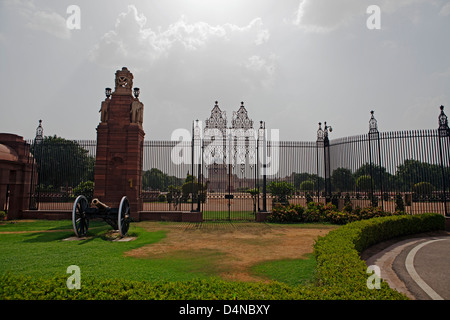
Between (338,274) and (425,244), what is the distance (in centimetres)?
683

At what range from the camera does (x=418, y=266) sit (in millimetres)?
5957

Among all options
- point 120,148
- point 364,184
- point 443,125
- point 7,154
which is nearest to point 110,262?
point 120,148

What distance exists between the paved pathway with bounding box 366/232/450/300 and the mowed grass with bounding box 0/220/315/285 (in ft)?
5.68

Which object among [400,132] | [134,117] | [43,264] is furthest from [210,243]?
[400,132]

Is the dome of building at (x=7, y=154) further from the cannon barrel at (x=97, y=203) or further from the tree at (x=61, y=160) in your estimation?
the cannon barrel at (x=97, y=203)

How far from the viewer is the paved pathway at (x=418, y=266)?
4594mm

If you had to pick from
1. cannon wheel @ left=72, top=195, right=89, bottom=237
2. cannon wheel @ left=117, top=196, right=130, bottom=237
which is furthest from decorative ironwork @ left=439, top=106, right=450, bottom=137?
cannon wheel @ left=72, top=195, right=89, bottom=237

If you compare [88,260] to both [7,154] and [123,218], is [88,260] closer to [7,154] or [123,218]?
[123,218]

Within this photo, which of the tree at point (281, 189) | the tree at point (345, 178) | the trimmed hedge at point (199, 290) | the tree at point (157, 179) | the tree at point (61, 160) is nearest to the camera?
the trimmed hedge at point (199, 290)

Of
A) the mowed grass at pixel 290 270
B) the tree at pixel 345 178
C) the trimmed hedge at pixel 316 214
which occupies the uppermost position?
the tree at pixel 345 178

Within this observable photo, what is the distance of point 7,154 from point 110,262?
1018 cm

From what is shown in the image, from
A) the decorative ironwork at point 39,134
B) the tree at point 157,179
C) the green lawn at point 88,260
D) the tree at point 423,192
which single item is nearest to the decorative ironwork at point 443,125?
the tree at point 423,192

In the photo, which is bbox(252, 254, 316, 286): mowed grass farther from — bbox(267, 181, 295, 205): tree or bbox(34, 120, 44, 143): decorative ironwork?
bbox(34, 120, 44, 143): decorative ironwork

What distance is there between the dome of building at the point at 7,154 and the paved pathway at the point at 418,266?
49.7 ft
